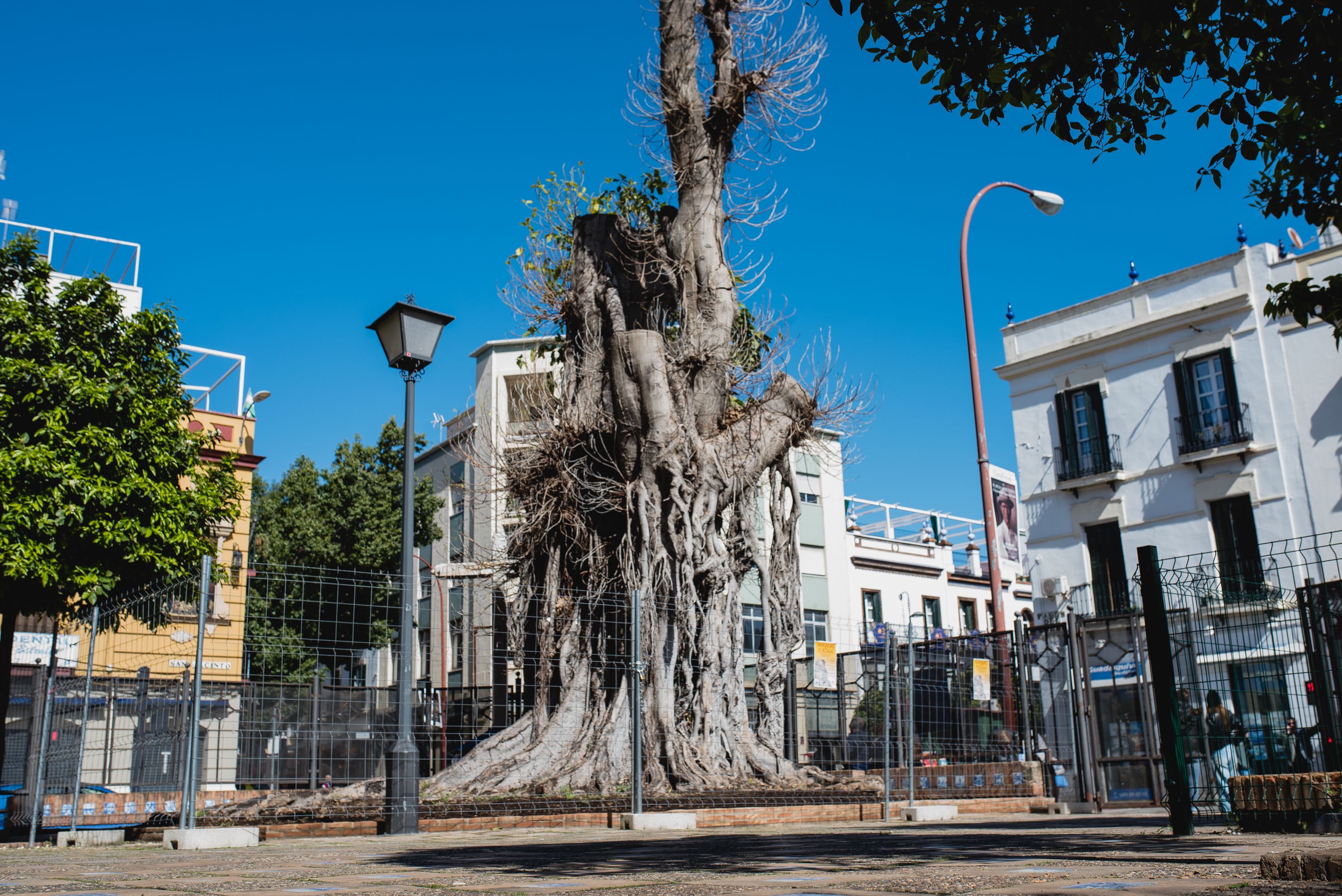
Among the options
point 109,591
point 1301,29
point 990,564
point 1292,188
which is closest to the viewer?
point 1301,29

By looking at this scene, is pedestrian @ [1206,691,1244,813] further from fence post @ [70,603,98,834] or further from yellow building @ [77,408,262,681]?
fence post @ [70,603,98,834]

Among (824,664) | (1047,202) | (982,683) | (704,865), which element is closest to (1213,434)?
(1047,202)

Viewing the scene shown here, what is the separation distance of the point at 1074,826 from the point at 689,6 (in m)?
10.8

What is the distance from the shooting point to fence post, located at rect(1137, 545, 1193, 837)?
6.38 metres

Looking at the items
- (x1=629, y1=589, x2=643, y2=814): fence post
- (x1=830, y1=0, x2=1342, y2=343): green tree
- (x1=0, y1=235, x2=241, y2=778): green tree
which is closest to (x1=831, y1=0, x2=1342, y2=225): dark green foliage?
(x1=830, y1=0, x2=1342, y2=343): green tree

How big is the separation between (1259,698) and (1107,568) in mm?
18532

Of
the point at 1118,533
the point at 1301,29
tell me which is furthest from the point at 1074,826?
the point at 1118,533

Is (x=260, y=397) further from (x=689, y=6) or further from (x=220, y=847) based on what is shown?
(x=220, y=847)

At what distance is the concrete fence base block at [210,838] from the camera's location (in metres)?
7.16

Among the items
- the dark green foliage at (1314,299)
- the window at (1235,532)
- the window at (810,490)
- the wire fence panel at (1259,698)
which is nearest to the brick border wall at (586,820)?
the wire fence panel at (1259,698)

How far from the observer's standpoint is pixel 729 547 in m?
13.4

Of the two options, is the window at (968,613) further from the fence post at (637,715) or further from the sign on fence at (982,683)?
the fence post at (637,715)

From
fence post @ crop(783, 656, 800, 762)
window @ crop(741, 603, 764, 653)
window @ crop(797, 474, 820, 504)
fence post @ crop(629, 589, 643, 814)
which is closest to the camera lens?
fence post @ crop(629, 589, 643, 814)

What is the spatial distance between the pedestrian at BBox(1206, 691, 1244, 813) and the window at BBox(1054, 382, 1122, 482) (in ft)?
61.6
